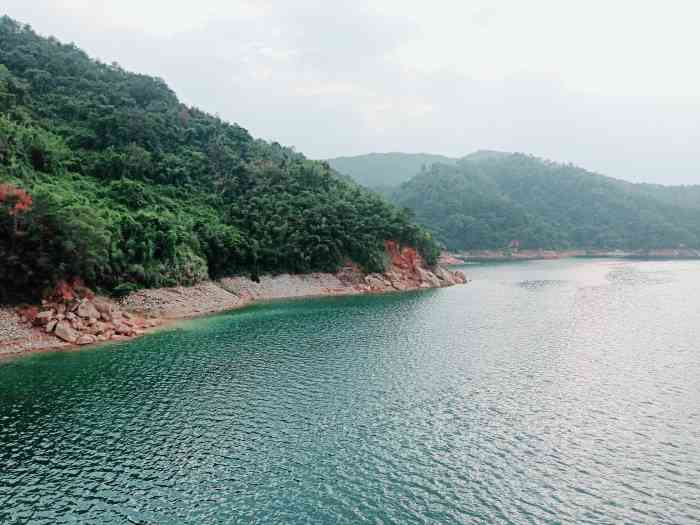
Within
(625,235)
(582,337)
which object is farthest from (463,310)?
(625,235)

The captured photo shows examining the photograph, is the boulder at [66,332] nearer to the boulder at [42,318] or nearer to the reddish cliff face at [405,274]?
the boulder at [42,318]

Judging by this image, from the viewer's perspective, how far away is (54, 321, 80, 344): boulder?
4150 cm

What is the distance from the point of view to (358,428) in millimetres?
25219

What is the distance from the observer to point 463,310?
200 feet

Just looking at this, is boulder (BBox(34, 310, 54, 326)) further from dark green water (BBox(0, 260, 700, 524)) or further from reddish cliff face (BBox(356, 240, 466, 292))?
reddish cliff face (BBox(356, 240, 466, 292))

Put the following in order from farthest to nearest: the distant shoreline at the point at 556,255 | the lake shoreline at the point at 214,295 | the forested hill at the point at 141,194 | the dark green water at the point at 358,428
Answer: the distant shoreline at the point at 556,255 < the forested hill at the point at 141,194 < the lake shoreline at the point at 214,295 < the dark green water at the point at 358,428

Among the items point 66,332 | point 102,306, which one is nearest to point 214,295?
point 102,306

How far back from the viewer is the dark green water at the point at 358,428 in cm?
1850

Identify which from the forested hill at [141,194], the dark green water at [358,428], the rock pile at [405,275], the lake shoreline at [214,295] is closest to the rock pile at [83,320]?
the lake shoreline at [214,295]

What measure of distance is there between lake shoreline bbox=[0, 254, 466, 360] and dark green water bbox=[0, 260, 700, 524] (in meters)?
3.29

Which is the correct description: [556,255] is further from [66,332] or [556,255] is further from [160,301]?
[66,332]

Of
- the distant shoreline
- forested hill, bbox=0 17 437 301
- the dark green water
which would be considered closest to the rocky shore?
forested hill, bbox=0 17 437 301

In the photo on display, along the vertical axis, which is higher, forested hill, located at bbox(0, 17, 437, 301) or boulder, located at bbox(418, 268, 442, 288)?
forested hill, located at bbox(0, 17, 437, 301)

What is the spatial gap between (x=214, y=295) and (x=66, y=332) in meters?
21.5
